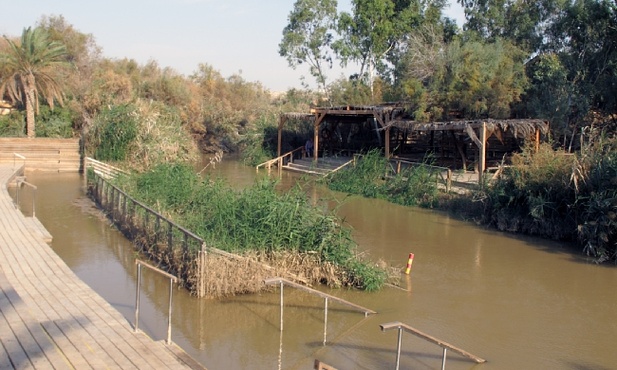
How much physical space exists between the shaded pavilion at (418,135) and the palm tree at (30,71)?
1228cm

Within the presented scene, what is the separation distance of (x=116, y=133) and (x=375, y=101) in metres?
17.4

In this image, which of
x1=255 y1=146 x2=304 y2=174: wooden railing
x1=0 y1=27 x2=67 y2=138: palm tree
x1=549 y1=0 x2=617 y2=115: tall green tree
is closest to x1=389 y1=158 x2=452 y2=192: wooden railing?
x1=549 y1=0 x2=617 y2=115: tall green tree

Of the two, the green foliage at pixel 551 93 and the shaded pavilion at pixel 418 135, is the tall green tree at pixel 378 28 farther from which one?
the green foliage at pixel 551 93

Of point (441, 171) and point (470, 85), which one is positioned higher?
point (470, 85)

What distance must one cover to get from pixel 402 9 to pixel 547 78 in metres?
21.7

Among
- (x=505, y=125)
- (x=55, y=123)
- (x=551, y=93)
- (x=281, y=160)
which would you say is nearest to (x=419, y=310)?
(x=505, y=125)

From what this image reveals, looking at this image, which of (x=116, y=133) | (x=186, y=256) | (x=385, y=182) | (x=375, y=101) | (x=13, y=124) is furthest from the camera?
(x=375, y=101)

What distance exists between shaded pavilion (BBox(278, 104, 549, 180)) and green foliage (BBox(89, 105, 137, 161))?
10.2m

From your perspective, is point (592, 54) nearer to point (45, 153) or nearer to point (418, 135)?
point (418, 135)

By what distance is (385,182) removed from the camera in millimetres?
23672

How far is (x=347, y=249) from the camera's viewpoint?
11.4m

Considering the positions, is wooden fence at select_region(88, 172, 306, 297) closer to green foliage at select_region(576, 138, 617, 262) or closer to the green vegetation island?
the green vegetation island

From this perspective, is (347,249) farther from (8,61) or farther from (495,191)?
(8,61)

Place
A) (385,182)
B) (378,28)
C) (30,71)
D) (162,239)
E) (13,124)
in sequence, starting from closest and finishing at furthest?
(162,239) → (385,182) → (30,71) → (13,124) → (378,28)
